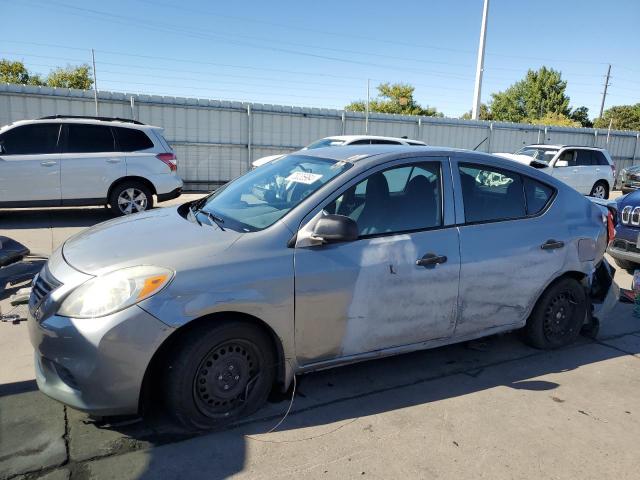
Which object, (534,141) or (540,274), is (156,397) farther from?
(534,141)

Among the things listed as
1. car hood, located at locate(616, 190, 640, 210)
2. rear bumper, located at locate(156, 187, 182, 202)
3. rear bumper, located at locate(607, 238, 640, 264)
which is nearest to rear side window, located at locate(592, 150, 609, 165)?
car hood, located at locate(616, 190, 640, 210)

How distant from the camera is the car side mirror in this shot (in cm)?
304

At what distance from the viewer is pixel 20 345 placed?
407 centimetres

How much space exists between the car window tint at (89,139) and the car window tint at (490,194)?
7.69 metres

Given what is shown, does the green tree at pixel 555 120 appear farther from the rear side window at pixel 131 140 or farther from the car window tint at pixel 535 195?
the car window tint at pixel 535 195

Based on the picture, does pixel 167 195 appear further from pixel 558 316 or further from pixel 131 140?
pixel 558 316

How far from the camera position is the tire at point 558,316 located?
427 cm

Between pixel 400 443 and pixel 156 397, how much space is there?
1.52 metres

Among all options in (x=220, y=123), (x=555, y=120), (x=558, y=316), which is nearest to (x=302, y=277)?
(x=558, y=316)

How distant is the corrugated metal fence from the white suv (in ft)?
16.9

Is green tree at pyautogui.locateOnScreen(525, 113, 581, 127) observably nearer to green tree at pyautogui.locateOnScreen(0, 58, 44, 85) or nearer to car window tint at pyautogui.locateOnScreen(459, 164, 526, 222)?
green tree at pyautogui.locateOnScreen(0, 58, 44, 85)

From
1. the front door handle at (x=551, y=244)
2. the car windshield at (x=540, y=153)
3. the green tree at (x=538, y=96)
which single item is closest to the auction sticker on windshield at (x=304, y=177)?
the front door handle at (x=551, y=244)

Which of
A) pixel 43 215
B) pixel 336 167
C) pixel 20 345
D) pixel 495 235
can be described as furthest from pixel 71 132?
pixel 495 235

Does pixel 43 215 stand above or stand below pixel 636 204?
below
